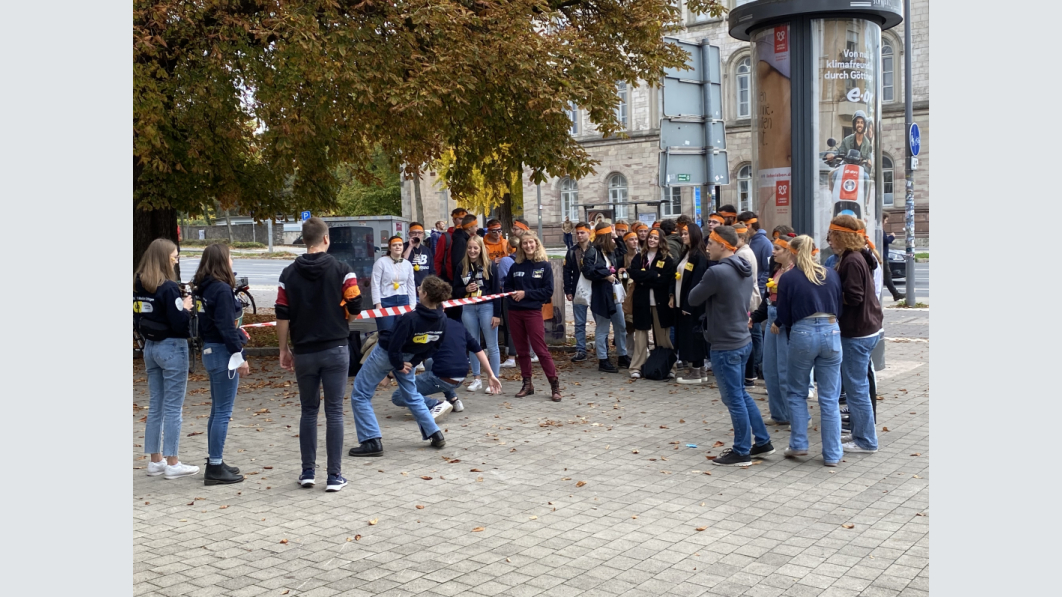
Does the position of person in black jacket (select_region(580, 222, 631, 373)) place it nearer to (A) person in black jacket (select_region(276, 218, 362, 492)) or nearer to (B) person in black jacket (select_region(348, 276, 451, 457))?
(B) person in black jacket (select_region(348, 276, 451, 457))

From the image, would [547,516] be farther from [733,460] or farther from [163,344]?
[163,344]

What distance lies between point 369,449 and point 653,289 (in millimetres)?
4819

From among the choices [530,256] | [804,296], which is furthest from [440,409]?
[804,296]

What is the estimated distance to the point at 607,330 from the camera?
12656mm

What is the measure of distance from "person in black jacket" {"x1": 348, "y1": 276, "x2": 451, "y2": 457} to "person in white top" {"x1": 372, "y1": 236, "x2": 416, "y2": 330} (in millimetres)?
3297

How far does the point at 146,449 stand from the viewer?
7.44 metres

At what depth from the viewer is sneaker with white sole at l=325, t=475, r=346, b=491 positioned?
6.95m

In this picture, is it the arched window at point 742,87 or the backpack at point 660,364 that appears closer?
the backpack at point 660,364

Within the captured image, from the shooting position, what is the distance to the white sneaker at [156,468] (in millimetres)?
7445

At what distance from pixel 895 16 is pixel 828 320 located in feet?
17.6

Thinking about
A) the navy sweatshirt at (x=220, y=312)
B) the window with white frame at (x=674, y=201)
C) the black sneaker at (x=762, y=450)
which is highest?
the window with white frame at (x=674, y=201)

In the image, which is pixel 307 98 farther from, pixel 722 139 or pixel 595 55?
pixel 722 139

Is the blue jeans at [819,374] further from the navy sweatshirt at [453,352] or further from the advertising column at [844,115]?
the advertising column at [844,115]

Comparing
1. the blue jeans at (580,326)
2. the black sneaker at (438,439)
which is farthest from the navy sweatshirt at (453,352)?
the blue jeans at (580,326)
